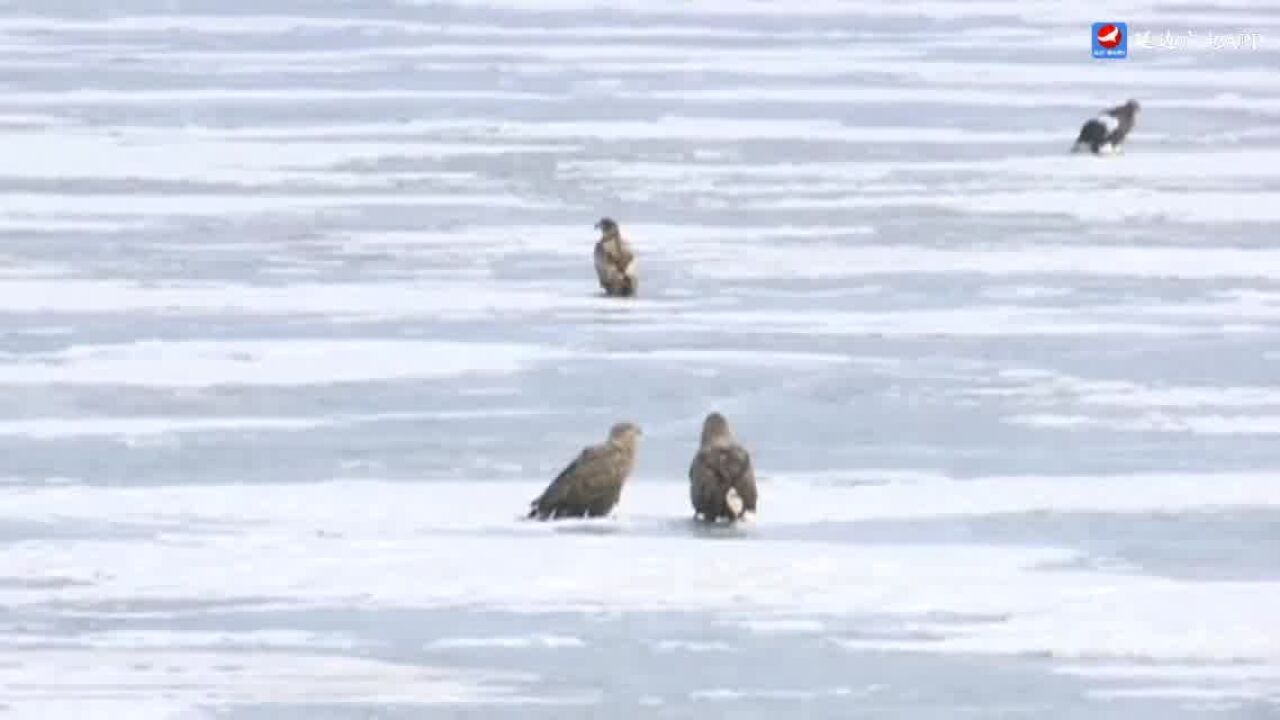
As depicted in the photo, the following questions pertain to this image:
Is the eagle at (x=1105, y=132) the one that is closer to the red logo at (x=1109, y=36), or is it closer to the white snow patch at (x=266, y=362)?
the white snow patch at (x=266, y=362)

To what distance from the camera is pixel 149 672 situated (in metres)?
7.79

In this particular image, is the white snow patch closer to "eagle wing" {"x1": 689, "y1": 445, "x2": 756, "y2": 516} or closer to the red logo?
"eagle wing" {"x1": 689, "y1": 445, "x2": 756, "y2": 516}

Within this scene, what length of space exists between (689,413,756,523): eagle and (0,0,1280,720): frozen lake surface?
0.08 m

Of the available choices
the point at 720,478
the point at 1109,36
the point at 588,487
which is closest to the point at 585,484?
the point at 588,487

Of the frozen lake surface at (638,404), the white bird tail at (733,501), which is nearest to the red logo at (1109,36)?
the frozen lake surface at (638,404)

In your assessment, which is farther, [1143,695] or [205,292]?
[205,292]

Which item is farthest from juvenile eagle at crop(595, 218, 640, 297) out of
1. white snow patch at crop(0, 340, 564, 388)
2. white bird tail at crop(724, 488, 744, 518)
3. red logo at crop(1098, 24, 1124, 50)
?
red logo at crop(1098, 24, 1124, 50)

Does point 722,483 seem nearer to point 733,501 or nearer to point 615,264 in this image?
point 733,501

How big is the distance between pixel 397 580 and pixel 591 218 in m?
9.26

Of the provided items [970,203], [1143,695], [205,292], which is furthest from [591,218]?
[1143,695]

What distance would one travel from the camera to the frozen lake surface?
315 inches

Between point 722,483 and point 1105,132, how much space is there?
41.8ft

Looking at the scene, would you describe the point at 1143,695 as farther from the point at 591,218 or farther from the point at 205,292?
the point at 591,218

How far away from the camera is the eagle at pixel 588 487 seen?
Answer: 982 centimetres
